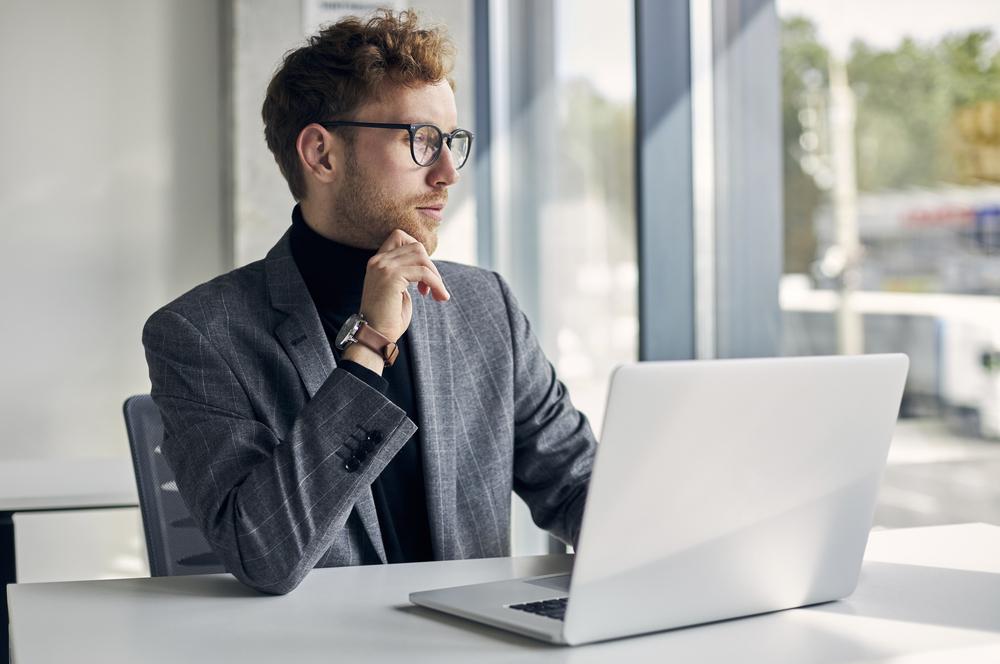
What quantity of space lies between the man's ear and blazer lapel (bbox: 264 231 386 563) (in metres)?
0.15

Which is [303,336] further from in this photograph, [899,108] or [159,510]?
[899,108]

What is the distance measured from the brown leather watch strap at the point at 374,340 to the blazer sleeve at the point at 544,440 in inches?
15.6

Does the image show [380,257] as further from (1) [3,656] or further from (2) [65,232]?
(2) [65,232]

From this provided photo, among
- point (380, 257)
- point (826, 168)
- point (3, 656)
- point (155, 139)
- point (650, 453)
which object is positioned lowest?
point (3, 656)

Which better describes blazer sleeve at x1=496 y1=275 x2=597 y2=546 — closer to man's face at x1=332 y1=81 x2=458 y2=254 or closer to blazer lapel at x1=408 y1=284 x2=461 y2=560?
blazer lapel at x1=408 y1=284 x2=461 y2=560

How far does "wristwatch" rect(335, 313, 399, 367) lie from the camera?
147cm

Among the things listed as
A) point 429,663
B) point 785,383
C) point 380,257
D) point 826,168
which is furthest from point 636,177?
point 429,663

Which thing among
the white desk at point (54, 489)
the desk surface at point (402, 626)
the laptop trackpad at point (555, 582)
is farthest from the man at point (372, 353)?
the white desk at point (54, 489)

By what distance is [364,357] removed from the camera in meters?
1.45

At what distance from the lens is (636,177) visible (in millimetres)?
2713

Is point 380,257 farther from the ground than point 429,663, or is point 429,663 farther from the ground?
point 380,257

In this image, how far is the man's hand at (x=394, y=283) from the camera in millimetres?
1498

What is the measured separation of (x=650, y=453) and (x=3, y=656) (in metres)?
1.55

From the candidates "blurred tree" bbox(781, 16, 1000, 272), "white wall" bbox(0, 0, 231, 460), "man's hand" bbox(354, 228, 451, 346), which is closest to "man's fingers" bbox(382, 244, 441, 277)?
"man's hand" bbox(354, 228, 451, 346)
